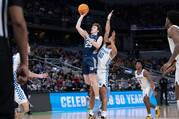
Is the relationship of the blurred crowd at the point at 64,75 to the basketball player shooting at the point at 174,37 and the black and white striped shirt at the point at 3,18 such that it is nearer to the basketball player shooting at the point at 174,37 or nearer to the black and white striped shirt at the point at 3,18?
the basketball player shooting at the point at 174,37

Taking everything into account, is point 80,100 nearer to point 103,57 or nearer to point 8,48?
point 103,57

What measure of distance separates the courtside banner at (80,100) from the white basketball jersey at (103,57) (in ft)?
28.7

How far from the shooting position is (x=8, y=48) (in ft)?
9.66

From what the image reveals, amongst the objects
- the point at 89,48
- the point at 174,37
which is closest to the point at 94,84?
the point at 89,48

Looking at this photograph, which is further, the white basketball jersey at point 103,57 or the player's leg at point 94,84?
the white basketball jersey at point 103,57

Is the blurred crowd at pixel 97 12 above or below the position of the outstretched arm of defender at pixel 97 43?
above

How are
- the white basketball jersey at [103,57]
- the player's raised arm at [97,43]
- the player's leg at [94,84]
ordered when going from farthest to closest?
the white basketball jersey at [103,57]
the player's leg at [94,84]
the player's raised arm at [97,43]

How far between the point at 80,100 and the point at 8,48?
17591 mm

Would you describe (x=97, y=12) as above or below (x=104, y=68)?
above

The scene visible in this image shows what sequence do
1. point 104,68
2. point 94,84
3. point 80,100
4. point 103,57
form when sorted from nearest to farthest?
point 94,84, point 104,68, point 103,57, point 80,100

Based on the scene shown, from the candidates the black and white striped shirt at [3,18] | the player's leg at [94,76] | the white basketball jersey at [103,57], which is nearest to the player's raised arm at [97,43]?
the player's leg at [94,76]

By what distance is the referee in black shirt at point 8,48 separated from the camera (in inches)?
114

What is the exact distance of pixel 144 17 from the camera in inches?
1887

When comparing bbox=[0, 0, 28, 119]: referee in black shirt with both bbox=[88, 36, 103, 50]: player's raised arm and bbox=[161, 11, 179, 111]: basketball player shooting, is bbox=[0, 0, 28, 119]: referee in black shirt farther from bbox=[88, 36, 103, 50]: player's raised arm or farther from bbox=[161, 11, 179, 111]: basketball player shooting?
bbox=[88, 36, 103, 50]: player's raised arm
